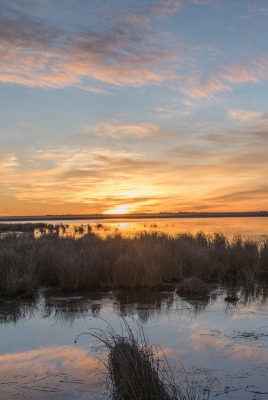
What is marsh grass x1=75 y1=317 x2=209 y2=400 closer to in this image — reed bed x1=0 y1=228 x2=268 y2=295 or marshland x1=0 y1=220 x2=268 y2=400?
marshland x1=0 y1=220 x2=268 y2=400

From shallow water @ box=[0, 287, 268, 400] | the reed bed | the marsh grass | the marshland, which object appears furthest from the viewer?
the reed bed

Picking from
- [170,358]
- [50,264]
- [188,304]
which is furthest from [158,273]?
[170,358]

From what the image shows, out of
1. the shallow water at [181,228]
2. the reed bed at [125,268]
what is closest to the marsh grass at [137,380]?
the reed bed at [125,268]

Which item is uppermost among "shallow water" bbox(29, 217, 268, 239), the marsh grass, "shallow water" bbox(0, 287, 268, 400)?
"shallow water" bbox(29, 217, 268, 239)

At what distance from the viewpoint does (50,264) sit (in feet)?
44.6

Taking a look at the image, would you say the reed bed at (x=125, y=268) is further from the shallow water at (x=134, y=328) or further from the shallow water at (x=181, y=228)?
the shallow water at (x=181, y=228)

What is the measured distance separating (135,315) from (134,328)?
107cm

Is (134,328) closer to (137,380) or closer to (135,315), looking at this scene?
(135,315)

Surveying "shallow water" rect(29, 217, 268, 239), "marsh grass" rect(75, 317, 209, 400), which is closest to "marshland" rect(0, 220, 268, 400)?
"marsh grass" rect(75, 317, 209, 400)

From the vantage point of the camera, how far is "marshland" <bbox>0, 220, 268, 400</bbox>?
18.6 ft

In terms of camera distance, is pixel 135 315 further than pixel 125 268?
No

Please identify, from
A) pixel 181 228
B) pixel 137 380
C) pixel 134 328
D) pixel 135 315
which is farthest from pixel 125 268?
pixel 181 228

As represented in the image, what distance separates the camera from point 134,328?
26.1ft

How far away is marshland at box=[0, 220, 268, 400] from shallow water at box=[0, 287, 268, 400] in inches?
0.6
